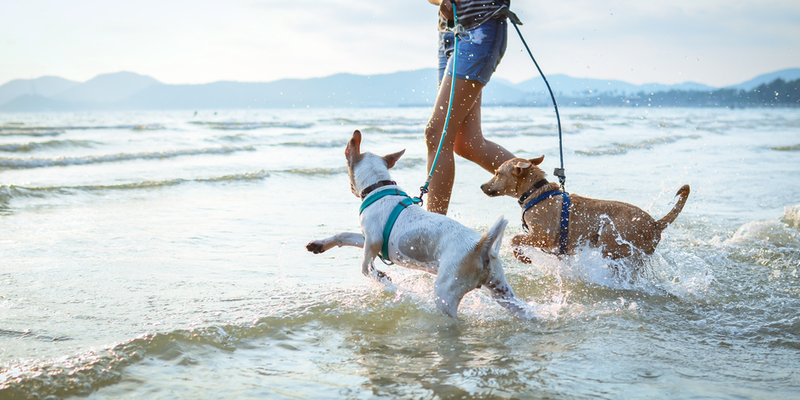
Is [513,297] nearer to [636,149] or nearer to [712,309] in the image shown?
[712,309]

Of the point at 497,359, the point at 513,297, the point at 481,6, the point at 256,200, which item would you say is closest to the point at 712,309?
the point at 513,297

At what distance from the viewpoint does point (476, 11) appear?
13.8ft

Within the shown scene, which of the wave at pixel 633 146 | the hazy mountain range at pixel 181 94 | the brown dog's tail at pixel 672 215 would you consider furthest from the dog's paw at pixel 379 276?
the hazy mountain range at pixel 181 94

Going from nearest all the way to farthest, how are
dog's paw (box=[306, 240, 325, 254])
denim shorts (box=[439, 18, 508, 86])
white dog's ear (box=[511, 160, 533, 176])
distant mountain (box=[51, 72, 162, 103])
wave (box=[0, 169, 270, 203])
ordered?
dog's paw (box=[306, 240, 325, 254]) < white dog's ear (box=[511, 160, 533, 176]) < denim shorts (box=[439, 18, 508, 86]) < wave (box=[0, 169, 270, 203]) < distant mountain (box=[51, 72, 162, 103])

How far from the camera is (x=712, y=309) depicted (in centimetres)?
327

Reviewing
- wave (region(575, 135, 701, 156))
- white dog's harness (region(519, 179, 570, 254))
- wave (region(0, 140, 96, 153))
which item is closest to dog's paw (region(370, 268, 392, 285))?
white dog's harness (region(519, 179, 570, 254))

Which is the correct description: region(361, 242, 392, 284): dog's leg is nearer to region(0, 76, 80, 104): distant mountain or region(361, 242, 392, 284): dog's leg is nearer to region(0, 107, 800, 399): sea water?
region(0, 107, 800, 399): sea water

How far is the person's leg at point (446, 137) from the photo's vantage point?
4.26m

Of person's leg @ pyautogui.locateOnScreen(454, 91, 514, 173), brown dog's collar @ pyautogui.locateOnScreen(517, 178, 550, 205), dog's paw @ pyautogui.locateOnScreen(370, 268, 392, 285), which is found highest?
Answer: person's leg @ pyautogui.locateOnScreen(454, 91, 514, 173)

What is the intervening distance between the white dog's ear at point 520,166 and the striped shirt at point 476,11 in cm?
111

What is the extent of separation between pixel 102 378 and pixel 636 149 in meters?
13.4

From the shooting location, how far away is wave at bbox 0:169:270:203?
252 inches

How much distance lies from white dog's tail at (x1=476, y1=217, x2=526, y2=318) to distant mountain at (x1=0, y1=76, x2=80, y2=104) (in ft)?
425

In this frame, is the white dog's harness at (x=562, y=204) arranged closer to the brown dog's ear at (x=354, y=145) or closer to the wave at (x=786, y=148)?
the brown dog's ear at (x=354, y=145)
